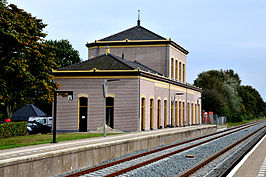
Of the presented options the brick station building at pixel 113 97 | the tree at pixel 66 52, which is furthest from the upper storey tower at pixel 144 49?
the tree at pixel 66 52

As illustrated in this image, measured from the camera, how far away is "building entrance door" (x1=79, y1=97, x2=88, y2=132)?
37.2 meters

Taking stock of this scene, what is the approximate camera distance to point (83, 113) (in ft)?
123

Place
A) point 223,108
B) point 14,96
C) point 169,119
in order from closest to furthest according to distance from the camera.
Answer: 1. point 14,96
2. point 169,119
3. point 223,108

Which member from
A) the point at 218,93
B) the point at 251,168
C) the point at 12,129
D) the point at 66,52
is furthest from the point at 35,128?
the point at 218,93

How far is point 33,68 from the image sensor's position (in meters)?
27.8

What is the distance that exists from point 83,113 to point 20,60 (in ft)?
46.8

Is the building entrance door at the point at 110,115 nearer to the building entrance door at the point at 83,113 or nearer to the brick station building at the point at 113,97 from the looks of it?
the brick station building at the point at 113,97

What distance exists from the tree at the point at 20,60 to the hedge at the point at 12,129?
4.32 metres

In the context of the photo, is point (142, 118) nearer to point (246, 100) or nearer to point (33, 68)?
point (33, 68)

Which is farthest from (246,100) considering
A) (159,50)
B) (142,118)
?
(142,118)

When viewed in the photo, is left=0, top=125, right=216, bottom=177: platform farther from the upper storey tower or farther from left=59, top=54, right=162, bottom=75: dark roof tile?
the upper storey tower

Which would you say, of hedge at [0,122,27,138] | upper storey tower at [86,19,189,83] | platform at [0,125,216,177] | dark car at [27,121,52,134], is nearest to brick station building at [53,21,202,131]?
dark car at [27,121,52,134]

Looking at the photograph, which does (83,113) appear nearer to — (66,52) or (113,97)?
(113,97)

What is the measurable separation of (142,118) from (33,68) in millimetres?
13563
